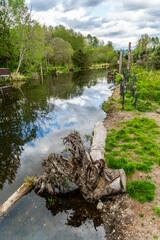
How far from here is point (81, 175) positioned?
5.59m

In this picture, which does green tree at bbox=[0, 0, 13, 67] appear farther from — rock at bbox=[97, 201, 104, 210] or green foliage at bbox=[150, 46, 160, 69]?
rock at bbox=[97, 201, 104, 210]

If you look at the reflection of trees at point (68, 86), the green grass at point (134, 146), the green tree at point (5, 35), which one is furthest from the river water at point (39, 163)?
the green tree at point (5, 35)

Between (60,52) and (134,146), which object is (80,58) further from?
(134,146)

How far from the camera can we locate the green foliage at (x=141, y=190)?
17.2ft

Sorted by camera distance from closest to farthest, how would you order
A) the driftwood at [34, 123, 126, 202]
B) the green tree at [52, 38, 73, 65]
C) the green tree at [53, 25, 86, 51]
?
the driftwood at [34, 123, 126, 202] < the green tree at [52, 38, 73, 65] < the green tree at [53, 25, 86, 51]

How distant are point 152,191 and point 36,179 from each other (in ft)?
13.3

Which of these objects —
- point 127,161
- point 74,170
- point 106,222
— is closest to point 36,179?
point 74,170

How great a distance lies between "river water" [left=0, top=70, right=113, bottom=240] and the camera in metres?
4.81

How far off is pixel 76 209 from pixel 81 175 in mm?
1066

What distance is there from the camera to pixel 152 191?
17.8 feet

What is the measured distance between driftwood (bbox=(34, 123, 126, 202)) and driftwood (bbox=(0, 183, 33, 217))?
47 centimetres

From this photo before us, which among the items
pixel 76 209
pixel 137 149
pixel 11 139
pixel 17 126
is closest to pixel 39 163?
pixel 76 209

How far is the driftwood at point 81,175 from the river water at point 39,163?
1.54ft

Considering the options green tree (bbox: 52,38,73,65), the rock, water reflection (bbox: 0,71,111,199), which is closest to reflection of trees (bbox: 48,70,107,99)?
water reflection (bbox: 0,71,111,199)
